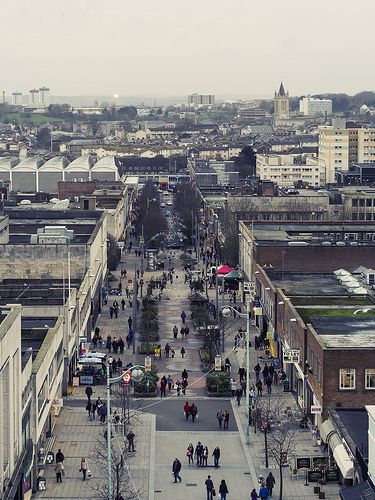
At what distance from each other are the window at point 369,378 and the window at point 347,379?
31cm

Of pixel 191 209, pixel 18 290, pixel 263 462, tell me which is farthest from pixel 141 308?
pixel 191 209

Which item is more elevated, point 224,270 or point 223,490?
point 223,490

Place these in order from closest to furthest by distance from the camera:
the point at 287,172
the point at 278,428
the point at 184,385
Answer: the point at 278,428 < the point at 184,385 < the point at 287,172

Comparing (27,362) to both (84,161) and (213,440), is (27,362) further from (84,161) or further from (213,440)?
(84,161)

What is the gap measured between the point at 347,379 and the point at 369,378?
527mm

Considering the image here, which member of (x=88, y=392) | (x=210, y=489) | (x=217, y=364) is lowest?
(x=217, y=364)

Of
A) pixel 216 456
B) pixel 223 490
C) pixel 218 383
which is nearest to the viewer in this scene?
pixel 223 490

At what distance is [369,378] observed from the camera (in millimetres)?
32375

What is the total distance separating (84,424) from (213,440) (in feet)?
12.2

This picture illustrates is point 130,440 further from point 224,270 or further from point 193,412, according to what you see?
point 224,270

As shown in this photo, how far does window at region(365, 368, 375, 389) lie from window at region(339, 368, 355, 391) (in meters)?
0.31

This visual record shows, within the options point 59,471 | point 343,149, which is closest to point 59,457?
point 59,471

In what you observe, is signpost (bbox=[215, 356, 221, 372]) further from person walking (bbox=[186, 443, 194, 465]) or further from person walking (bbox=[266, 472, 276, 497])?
person walking (bbox=[266, 472, 276, 497])

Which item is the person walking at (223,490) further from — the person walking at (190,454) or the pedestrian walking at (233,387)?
the pedestrian walking at (233,387)
